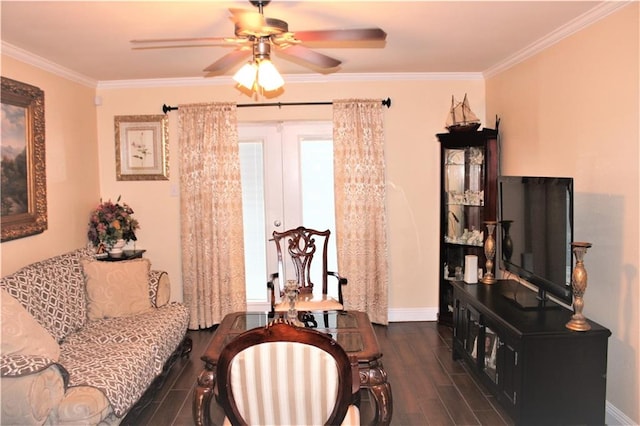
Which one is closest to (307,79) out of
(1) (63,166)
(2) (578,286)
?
(1) (63,166)

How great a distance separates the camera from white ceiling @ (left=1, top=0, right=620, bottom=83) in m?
2.89

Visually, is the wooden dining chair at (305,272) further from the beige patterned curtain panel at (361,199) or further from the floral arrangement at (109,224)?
the floral arrangement at (109,224)

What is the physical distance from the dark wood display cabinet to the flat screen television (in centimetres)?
73

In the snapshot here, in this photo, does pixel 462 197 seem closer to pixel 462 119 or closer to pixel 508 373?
pixel 462 119

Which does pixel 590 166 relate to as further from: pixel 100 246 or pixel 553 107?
pixel 100 246

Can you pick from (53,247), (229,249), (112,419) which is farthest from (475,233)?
(53,247)

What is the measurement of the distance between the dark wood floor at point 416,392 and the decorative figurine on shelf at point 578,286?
2.59 feet

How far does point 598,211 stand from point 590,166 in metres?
0.31

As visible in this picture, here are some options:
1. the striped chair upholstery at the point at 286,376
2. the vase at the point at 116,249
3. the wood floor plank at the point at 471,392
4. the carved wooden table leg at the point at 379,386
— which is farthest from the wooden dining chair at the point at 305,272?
the striped chair upholstery at the point at 286,376

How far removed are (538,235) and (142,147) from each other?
389 cm

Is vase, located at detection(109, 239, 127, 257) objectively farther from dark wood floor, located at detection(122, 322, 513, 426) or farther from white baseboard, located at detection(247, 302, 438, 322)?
white baseboard, located at detection(247, 302, 438, 322)

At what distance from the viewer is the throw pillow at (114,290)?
3.85 metres

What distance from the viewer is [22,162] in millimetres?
3770

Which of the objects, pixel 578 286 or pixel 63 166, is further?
pixel 63 166
